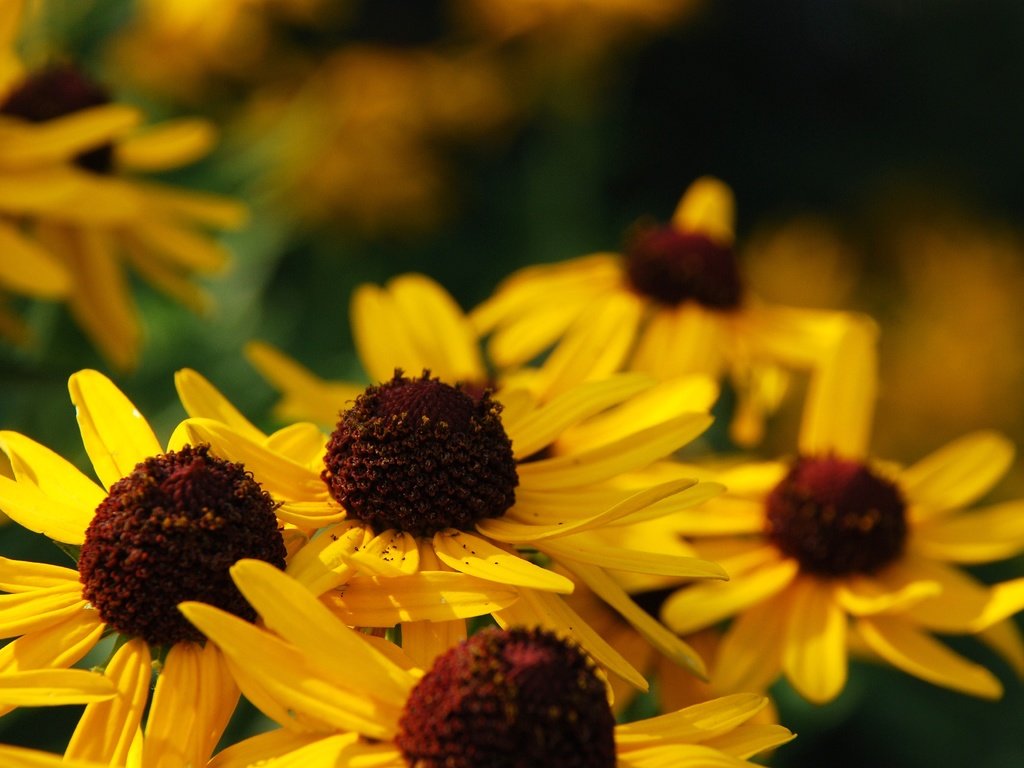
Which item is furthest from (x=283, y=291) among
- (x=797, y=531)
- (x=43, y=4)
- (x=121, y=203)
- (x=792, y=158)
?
(x=792, y=158)

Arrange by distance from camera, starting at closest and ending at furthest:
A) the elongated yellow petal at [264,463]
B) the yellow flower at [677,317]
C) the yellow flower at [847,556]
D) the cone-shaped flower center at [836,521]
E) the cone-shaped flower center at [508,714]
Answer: the cone-shaped flower center at [508,714]
the elongated yellow petal at [264,463]
the yellow flower at [847,556]
the cone-shaped flower center at [836,521]
the yellow flower at [677,317]

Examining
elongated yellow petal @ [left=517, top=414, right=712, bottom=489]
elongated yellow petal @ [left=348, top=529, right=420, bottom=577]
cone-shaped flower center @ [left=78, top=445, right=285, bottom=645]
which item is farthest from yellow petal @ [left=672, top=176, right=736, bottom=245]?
cone-shaped flower center @ [left=78, top=445, right=285, bottom=645]

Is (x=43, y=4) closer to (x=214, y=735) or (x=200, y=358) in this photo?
(x=200, y=358)

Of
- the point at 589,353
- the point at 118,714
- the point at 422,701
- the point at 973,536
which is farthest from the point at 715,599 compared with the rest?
the point at 118,714

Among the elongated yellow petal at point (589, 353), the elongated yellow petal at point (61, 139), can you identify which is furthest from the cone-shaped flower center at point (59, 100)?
the elongated yellow petal at point (589, 353)

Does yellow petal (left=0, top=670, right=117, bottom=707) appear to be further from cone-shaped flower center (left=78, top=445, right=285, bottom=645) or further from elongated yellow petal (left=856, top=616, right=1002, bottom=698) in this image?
elongated yellow petal (left=856, top=616, right=1002, bottom=698)

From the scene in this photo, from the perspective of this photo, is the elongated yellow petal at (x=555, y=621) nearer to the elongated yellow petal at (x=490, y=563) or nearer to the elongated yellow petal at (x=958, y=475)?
the elongated yellow petal at (x=490, y=563)

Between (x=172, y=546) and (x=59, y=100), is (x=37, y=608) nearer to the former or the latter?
(x=172, y=546)
